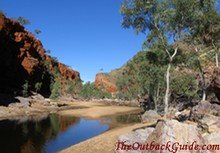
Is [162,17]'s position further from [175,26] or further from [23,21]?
[23,21]

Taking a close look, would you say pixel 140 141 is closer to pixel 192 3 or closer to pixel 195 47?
pixel 192 3

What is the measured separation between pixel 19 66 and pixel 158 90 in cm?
7893

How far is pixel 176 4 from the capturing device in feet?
122

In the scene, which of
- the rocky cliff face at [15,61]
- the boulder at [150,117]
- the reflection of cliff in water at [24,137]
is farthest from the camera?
the rocky cliff face at [15,61]

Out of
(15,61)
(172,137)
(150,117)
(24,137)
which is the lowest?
(24,137)

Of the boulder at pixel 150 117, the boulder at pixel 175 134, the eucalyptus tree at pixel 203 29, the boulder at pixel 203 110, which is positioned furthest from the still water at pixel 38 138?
the eucalyptus tree at pixel 203 29

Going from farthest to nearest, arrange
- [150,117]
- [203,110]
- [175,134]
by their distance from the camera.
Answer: [150,117]
[203,110]
[175,134]

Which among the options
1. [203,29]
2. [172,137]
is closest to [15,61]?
[203,29]

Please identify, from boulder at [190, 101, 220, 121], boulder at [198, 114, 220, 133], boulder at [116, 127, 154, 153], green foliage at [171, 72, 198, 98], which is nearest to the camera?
boulder at [116, 127, 154, 153]

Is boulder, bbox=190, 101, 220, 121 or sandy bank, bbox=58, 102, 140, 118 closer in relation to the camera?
boulder, bbox=190, 101, 220, 121

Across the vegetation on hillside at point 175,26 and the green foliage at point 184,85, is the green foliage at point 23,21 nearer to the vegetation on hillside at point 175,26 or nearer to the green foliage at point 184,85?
the green foliage at point 184,85

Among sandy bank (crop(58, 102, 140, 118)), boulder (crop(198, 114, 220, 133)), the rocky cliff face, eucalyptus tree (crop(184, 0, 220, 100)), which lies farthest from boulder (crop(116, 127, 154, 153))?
the rocky cliff face

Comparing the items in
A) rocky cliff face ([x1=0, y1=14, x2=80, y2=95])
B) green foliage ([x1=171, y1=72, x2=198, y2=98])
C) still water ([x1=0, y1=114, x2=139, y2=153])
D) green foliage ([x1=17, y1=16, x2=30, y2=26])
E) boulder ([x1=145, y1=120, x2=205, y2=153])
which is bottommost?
still water ([x1=0, y1=114, x2=139, y2=153])

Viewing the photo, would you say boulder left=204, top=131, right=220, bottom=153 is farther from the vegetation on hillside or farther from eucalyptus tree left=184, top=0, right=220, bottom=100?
eucalyptus tree left=184, top=0, right=220, bottom=100
